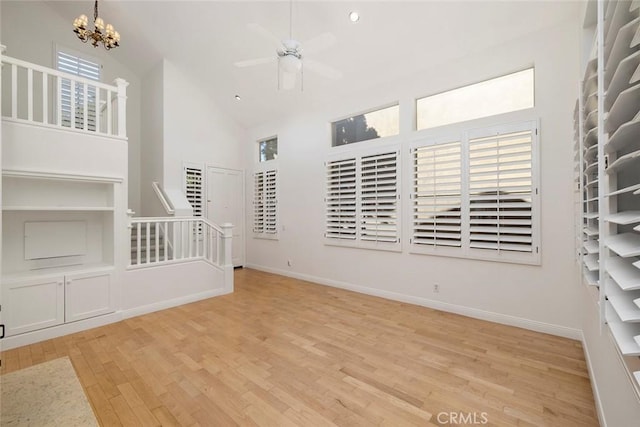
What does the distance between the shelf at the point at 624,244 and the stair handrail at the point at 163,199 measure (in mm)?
5551

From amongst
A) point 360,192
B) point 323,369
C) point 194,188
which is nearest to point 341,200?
point 360,192

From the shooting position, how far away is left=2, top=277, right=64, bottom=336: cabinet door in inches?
115

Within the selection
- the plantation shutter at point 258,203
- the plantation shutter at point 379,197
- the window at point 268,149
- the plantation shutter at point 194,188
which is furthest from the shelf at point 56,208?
the plantation shutter at point 379,197

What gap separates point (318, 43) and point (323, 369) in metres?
3.06

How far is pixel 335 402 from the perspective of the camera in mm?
2039

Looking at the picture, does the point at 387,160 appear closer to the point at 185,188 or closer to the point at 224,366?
the point at 224,366

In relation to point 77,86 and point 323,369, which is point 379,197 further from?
point 77,86

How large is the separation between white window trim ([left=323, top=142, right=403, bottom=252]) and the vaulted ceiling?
3.34 ft

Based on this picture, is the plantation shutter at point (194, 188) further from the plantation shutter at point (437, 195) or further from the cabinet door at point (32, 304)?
the plantation shutter at point (437, 195)

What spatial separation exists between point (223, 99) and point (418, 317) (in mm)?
5853

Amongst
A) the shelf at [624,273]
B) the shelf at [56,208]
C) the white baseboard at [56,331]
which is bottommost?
the white baseboard at [56,331]

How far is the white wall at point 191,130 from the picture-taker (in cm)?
580

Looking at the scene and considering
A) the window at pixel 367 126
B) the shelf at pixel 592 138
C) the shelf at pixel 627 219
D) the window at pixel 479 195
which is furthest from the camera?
the window at pixel 367 126

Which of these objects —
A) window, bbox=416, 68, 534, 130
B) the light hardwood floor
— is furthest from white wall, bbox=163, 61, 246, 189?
window, bbox=416, 68, 534, 130
